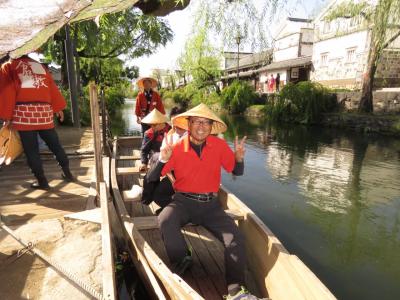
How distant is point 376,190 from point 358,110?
41.3 feet

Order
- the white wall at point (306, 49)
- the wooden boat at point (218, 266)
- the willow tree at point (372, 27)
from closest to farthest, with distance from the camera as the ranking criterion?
the wooden boat at point (218, 266) → the willow tree at point (372, 27) → the white wall at point (306, 49)

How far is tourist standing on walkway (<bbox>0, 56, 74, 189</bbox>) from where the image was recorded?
13.0ft

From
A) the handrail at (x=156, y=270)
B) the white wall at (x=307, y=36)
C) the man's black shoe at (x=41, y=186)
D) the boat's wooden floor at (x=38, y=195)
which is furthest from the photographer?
the white wall at (x=307, y=36)

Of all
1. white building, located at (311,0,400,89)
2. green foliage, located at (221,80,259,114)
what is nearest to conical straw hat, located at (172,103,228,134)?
white building, located at (311,0,400,89)

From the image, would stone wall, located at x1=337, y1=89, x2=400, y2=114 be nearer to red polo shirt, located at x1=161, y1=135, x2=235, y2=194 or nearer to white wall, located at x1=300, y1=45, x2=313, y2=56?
white wall, located at x1=300, y1=45, x2=313, y2=56

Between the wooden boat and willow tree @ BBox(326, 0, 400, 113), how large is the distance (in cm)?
857

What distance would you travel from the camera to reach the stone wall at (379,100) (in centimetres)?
1764

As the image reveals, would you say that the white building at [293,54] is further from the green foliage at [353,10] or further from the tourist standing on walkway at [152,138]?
the tourist standing on walkway at [152,138]

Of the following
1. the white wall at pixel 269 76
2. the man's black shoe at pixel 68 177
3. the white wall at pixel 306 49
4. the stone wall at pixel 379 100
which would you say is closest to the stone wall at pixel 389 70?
the stone wall at pixel 379 100

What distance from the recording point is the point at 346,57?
25.3m

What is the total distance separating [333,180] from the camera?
950cm

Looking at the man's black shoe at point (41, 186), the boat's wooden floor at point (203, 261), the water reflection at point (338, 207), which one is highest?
the man's black shoe at point (41, 186)

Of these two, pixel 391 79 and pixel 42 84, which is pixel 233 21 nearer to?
pixel 42 84

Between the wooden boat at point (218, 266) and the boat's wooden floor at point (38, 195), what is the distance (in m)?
0.56
